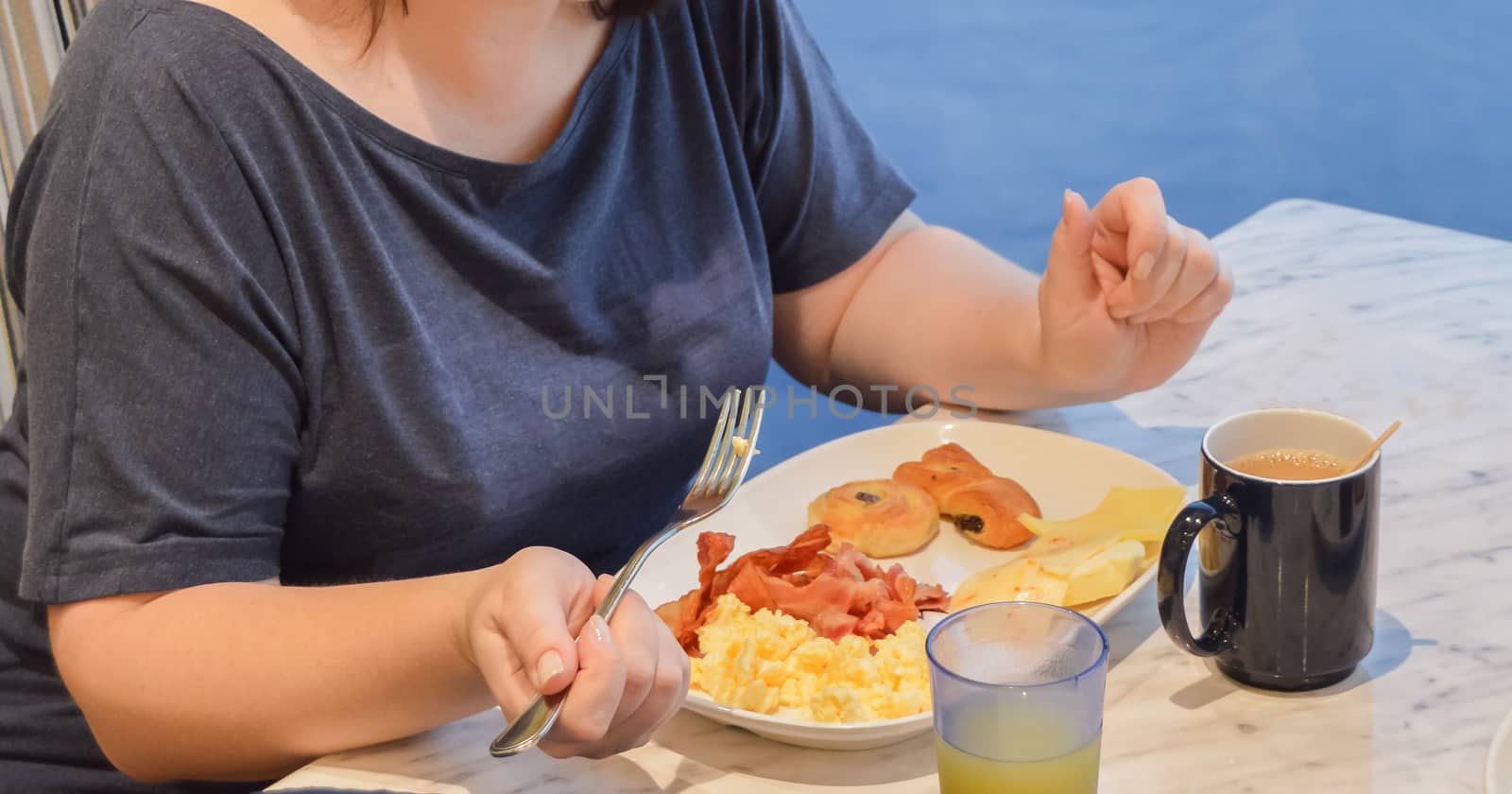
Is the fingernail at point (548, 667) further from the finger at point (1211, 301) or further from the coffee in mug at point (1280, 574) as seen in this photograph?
the finger at point (1211, 301)

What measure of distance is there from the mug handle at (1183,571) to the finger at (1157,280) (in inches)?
8.5

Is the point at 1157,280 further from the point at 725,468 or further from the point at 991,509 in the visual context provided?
the point at 725,468

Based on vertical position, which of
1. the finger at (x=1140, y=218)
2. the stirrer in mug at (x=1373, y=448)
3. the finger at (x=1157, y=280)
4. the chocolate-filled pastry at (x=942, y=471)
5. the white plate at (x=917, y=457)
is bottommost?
the white plate at (x=917, y=457)

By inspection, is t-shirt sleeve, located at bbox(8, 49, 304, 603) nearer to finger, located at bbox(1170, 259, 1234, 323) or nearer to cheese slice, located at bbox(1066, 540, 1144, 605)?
cheese slice, located at bbox(1066, 540, 1144, 605)

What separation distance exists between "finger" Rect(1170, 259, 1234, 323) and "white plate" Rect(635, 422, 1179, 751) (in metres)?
0.11

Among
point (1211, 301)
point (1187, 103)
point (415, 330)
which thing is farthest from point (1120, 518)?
point (1187, 103)

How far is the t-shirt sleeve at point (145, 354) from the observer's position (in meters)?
0.76

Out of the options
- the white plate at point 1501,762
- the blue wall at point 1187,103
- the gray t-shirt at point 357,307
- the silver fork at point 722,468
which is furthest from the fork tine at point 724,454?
the blue wall at point 1187,103

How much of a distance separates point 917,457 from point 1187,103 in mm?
3981

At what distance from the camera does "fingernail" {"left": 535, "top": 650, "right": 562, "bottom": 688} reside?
2.07 feet

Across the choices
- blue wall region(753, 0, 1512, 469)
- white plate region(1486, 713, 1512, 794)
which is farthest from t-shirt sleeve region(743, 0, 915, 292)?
blue wall region(753, 0, 1512, 469)

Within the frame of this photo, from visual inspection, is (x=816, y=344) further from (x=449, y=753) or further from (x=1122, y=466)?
(x=449, y=753)

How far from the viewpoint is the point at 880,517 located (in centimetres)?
94

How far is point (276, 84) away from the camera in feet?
2.79
